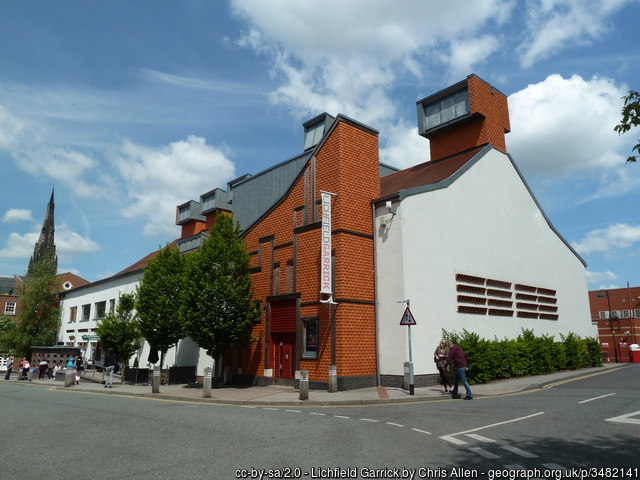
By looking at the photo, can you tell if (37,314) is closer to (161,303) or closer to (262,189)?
(161,303)

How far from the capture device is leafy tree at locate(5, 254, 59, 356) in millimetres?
43969

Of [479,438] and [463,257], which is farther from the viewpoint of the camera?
[463,257]

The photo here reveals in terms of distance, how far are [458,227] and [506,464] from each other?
16.1m

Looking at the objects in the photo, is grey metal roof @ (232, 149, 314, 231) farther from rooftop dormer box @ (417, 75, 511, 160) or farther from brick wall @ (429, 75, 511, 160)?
brick wall @ (429, 75, 511, 160)

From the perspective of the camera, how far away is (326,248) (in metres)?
18.3

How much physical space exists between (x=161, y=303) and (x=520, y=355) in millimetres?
17800

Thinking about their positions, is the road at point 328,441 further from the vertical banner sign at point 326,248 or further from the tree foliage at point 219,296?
the tree foliage at point 219,296

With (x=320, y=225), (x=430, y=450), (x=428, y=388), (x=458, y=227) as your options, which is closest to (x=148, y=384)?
(x=320, y=225)

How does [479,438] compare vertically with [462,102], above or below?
below

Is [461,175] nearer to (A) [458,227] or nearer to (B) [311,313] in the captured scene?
(A) [458,227]

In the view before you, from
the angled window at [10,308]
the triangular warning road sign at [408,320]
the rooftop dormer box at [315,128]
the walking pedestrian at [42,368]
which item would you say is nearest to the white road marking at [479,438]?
the triangular warning road sign at [408,320]

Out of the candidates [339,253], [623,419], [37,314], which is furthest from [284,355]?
[37,314]

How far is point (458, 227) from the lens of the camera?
2123cm

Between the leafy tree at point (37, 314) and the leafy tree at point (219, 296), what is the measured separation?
3229 cm
